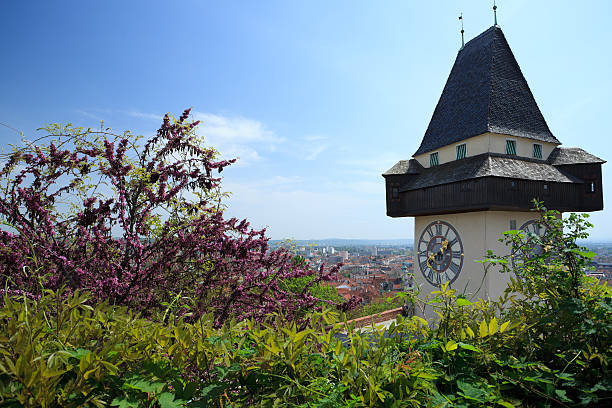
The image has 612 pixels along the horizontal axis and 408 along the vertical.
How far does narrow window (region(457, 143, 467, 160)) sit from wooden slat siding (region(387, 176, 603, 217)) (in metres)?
Result: 1.61

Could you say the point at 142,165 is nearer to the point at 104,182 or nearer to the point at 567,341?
the point at 104,182

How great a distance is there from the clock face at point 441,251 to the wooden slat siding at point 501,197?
35.4 inches

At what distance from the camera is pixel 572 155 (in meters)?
10.2

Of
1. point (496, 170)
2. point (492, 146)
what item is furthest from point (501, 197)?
point (492, 146)

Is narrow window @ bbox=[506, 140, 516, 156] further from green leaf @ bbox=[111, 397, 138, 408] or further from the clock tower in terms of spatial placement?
green leaf @ bbox=[111, 397, 138, 408]

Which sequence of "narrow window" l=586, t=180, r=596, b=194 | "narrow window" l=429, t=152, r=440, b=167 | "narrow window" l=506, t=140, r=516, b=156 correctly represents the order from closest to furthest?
"narrow window" l=586, t=180, r=596, b=194 < "narrow window" l=506, t=140, r=516, b=156 < "narrow window" l=429, t=152, r=440, b=167

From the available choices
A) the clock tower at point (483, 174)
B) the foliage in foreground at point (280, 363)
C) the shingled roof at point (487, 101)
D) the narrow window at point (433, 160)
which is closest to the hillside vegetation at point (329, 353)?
the foliage in foreground at point (280, 363)

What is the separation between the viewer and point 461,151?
1056 cm

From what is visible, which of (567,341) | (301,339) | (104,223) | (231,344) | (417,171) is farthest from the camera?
(417,171)

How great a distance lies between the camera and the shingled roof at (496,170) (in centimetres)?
881

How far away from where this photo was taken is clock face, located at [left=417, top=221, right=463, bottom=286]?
10.0 meters

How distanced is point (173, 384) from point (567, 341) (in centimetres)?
144

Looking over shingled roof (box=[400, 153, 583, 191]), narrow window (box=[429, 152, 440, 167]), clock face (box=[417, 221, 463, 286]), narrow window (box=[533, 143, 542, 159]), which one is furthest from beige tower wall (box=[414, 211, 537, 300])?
narrow window (box=[429, 152, 440, 167])

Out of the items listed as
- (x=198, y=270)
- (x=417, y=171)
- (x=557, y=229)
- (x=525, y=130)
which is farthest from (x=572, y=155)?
(x=198, y=270)
